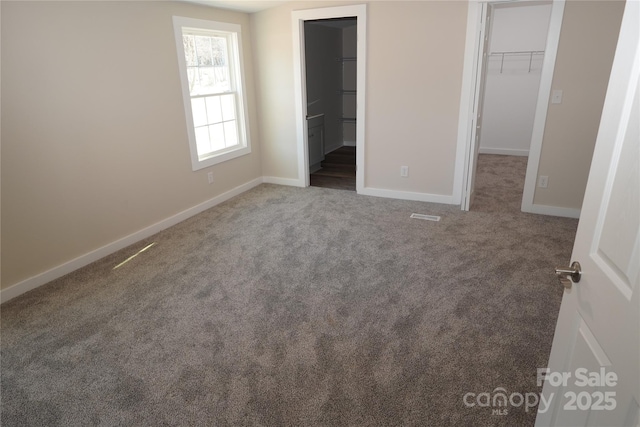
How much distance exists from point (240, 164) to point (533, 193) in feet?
11.1

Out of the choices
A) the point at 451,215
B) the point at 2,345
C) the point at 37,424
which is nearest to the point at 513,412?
the point at 37,424

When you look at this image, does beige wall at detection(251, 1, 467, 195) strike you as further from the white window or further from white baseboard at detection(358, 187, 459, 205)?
the white window

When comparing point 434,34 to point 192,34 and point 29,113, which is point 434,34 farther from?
point 29,113

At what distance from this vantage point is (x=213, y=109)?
4.43 metres

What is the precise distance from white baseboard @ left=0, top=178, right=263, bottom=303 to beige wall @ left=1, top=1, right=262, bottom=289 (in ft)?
0.14

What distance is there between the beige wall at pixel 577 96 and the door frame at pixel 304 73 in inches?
74.0

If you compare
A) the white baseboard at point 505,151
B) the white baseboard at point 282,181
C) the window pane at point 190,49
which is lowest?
the white baseboard at point 282,181

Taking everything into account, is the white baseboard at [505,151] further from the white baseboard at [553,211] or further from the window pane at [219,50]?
the window pane at [219,50]

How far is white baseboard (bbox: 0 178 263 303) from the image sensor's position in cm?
273

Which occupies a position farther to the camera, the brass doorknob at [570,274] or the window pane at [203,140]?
the window pane at [203,140]

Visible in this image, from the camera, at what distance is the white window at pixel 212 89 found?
12.9 ft

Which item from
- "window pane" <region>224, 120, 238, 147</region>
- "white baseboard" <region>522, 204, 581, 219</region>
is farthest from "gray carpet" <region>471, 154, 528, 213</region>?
"window pane" <region>224, 120, 238, 147</region>

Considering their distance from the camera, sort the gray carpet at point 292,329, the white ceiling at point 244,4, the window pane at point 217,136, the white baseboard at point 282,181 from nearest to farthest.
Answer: the gray carpet at point 292,329 → the white ceiling at point 244,4 → the window pane at point 217,136 → the white baseboard at point 282,181

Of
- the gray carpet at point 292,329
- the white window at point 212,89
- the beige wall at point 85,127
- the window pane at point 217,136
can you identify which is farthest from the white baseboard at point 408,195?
the beige wall at point 85,127
